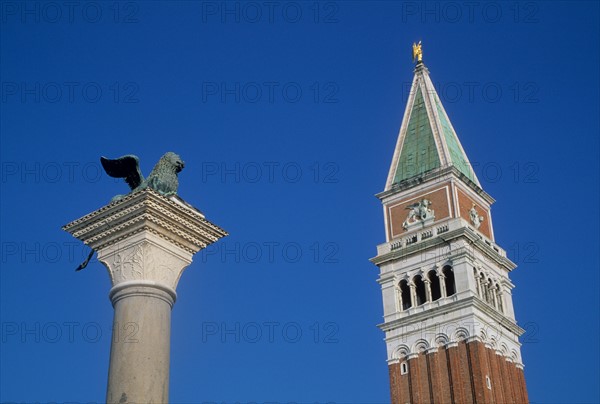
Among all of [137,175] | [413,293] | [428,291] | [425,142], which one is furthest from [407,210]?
[137,175]

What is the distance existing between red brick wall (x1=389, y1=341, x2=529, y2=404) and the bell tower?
47 millimetres

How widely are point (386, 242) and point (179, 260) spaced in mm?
39173

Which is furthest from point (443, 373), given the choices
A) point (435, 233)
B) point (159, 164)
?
point (159, 164)

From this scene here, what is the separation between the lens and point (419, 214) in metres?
48.6

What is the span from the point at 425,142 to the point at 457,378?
43.0 ft

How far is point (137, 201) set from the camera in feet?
33.9

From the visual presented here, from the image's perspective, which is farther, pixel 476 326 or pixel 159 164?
pixel 476 326

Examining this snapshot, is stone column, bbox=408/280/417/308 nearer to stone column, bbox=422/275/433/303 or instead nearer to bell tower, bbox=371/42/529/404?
bell tower, bbox=371/42/529/404

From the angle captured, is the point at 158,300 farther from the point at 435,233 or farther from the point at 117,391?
the point at 435,233

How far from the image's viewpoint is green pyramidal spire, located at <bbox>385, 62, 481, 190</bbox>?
164 feet

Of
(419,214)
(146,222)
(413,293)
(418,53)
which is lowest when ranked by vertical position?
(146,222)

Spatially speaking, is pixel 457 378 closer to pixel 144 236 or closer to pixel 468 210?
pixel 468 210

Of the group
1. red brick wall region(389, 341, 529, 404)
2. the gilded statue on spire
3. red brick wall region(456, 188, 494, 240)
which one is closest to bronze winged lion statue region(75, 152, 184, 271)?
Result: red brick wall region(389, 341, 529, 404)

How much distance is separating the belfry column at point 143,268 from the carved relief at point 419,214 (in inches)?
1492
